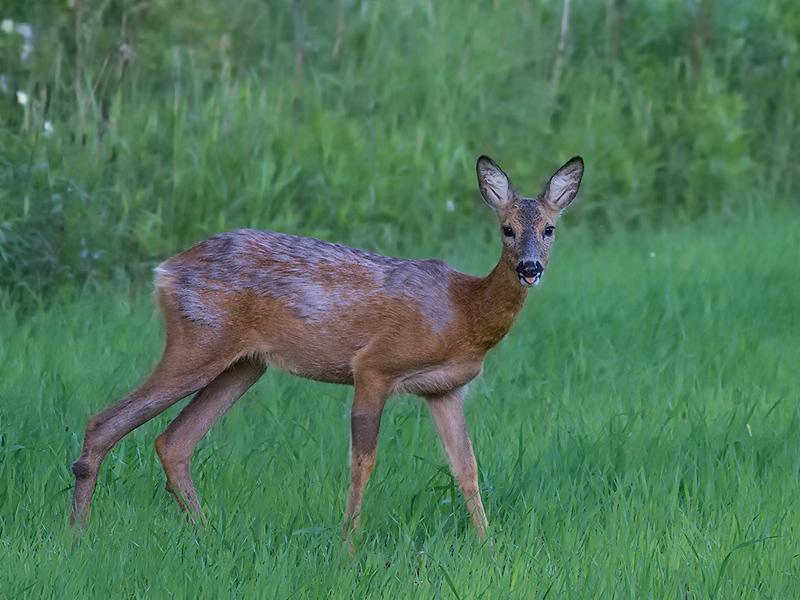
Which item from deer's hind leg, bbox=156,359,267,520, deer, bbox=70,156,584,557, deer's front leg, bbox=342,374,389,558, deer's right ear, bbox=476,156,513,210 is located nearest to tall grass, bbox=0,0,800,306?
deer's hind leg, bbox=156,359,267,520

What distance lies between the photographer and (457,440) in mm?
5305

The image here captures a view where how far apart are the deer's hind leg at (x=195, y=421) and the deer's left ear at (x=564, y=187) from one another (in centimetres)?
149

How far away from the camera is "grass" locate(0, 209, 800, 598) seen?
169 inches

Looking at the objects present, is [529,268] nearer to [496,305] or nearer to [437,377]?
[496,305]

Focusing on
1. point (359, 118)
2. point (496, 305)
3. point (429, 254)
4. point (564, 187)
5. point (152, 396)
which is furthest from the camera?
point (359, 118)

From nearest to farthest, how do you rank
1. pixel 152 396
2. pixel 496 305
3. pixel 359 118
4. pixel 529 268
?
1. pixel 529 268
2. pixel 152 396
3. pixel 496 305
4. pixel 359 118

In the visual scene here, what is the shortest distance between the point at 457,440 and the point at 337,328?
720 mm

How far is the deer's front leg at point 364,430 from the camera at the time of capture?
4.93 metres

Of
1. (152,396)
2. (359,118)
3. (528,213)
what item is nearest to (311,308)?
(152,396)

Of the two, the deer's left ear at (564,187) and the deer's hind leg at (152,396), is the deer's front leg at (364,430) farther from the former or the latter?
the deer's left ear at (564,187)

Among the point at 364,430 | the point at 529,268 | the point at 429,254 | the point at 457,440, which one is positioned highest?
the point at 529,268

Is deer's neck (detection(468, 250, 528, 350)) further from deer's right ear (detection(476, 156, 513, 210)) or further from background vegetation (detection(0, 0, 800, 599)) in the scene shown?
background vegetation (detection(0, 0, 800, 599))

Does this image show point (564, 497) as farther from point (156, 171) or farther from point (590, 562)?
point (156, 171)

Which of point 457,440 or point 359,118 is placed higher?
point 359,118
